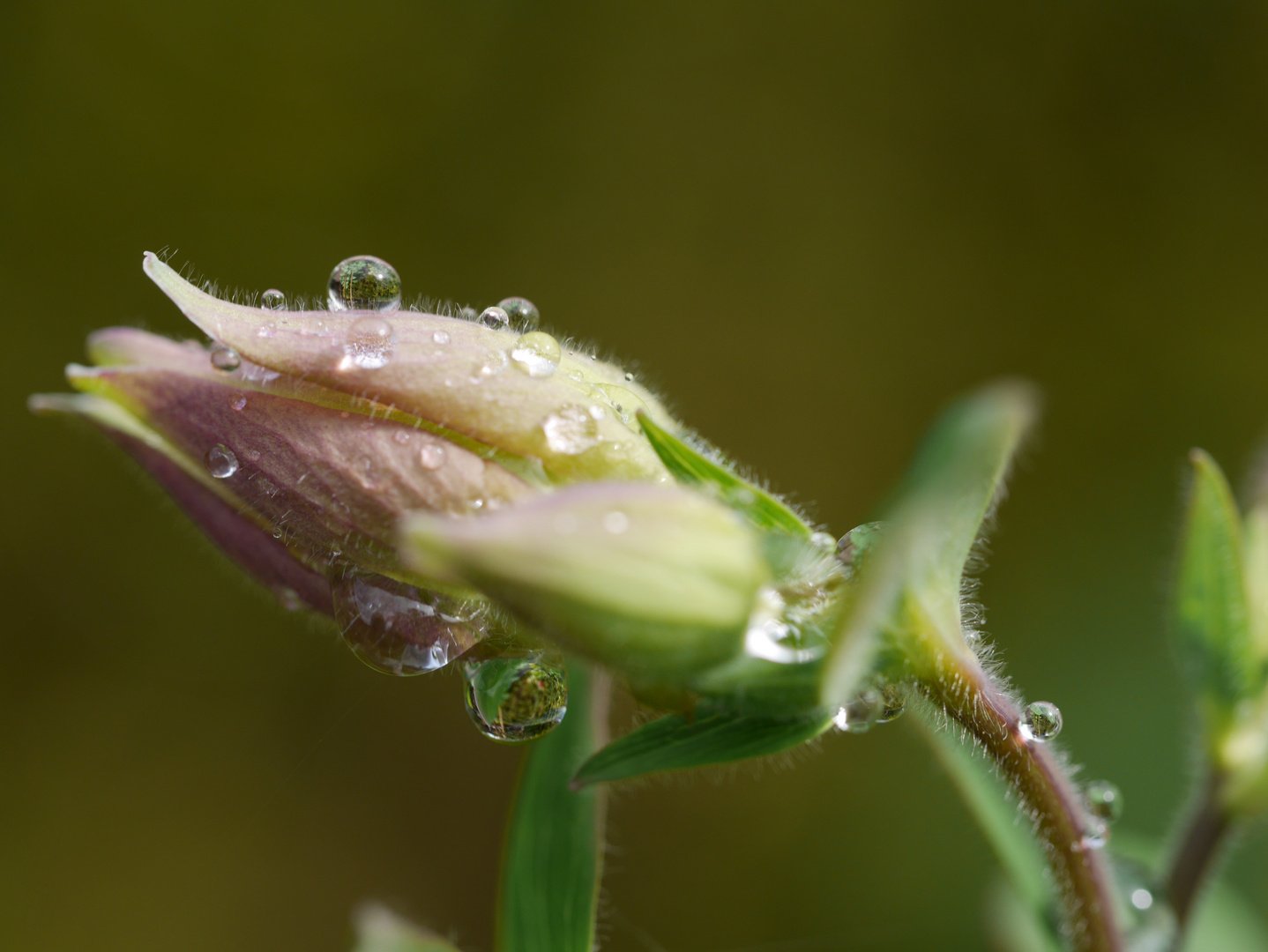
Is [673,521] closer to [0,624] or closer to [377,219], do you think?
[377,219]

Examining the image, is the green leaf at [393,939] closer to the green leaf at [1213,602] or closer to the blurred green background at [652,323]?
the green leaf at [1213,602]

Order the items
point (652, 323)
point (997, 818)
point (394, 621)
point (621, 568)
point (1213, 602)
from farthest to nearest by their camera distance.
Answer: point (652, 323) < point (997, 818) < point (1213, 602) < point (394, 621) < point (621, 568)

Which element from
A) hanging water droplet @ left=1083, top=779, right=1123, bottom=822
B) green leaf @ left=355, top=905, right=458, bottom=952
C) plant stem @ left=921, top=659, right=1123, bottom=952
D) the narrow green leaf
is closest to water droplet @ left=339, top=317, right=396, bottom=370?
Answer: the narrow green leaf

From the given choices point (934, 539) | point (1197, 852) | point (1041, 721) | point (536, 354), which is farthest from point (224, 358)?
point (1197, 852)

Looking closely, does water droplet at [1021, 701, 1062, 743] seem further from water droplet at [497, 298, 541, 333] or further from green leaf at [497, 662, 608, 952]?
water droplet at [497, 298, 541, 333]

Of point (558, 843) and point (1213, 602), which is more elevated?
point (1213, 602)

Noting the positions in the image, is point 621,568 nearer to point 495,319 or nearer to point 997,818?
point 495,319
